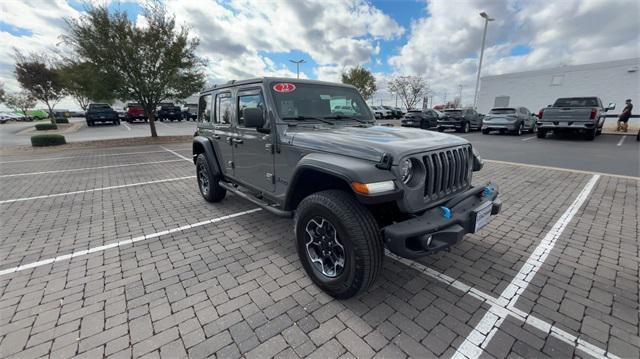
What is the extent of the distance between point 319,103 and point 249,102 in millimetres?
914

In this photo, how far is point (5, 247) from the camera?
3479mm

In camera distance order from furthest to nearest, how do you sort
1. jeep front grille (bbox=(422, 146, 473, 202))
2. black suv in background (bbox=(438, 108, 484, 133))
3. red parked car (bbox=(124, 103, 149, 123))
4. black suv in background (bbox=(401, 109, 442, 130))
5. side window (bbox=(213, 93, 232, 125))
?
red parked car (bbox=(124, 103, 149, 123)) < black suv in background (bbox=(401, 109, 442, 130)) < black suv in background (bbox=(438, 108, 484, 133)) < side window (bbox=(213, 93, 232, 125)) < jeep front grille (bbox=(422, 146, 473, 202))

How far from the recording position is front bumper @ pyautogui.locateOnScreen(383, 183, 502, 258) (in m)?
2.06

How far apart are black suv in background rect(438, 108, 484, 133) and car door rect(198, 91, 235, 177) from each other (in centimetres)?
1668

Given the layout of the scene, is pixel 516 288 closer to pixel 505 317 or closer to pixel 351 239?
pixel 505 317

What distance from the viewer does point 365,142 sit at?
2412 millimetres

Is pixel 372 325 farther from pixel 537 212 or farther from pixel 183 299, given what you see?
pixel 537 212

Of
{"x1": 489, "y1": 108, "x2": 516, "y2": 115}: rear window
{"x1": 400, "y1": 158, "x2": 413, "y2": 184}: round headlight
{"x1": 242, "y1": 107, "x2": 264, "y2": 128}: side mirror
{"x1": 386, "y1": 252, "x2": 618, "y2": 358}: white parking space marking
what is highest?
{"x1": 489, "y1": 108, "x2": 516, "y2": 115}: rear window

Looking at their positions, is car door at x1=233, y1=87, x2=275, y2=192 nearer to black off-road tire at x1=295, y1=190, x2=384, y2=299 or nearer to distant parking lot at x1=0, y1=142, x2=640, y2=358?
distant parking lot at x1=0, y1=142, x2=640, y2=358

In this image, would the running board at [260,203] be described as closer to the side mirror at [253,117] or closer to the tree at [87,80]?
the side mirror at [253,117]

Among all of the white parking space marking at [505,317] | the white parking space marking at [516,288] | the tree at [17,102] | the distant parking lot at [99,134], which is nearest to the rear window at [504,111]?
the white parking space marking at [516,288]

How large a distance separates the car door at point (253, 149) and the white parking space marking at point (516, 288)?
2.40 meters

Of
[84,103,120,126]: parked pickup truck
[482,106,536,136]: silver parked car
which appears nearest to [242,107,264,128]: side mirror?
→ [482,106,536,136]: silver parked car

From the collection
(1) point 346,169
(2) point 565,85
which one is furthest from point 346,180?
(2) point 565,85
